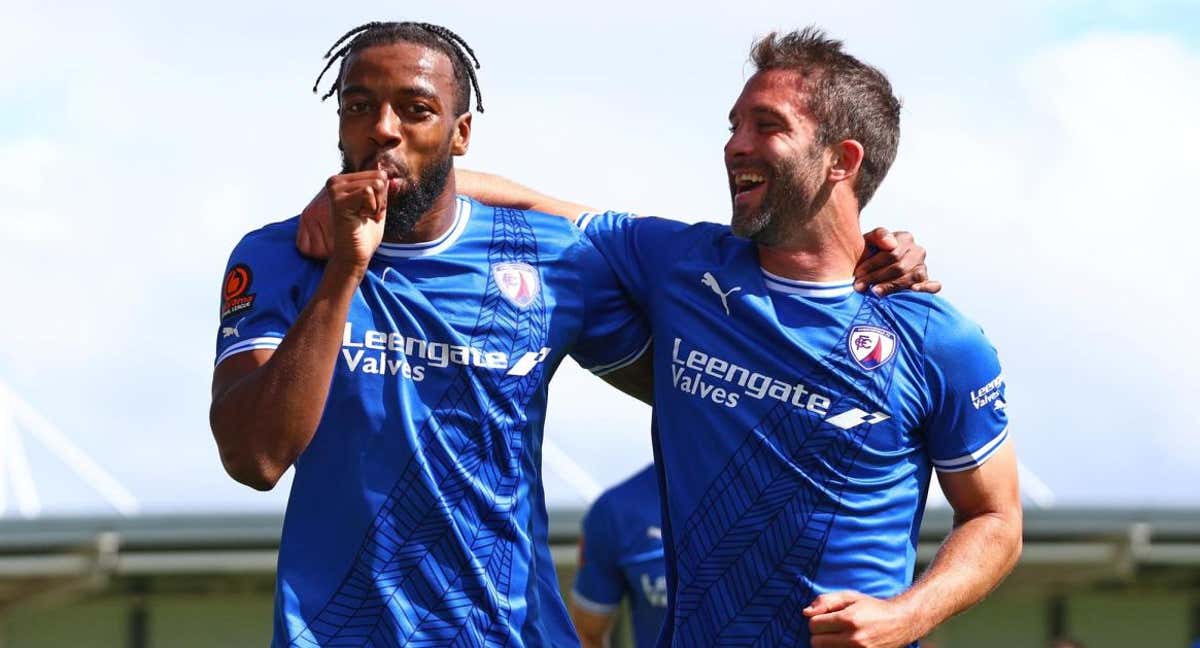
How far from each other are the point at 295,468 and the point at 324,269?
0.50 m

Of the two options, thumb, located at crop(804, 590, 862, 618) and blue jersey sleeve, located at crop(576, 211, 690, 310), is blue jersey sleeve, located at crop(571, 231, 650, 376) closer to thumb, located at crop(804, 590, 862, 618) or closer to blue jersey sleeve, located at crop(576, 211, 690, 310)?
blue jersey sleeve, located at crop(576, 211, 690, 310)

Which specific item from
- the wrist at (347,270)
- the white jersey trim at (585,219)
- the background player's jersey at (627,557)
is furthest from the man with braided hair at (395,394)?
the background player's jersey at (627,557)

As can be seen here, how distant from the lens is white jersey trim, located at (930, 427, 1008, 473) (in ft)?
16.0

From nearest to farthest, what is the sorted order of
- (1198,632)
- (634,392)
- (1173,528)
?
(634,392)
(1173,528)
(1198,632)

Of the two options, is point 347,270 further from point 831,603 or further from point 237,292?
point 831,603

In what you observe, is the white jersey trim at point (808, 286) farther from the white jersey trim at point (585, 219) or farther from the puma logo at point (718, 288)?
the white jersey trim at point (585, 219)

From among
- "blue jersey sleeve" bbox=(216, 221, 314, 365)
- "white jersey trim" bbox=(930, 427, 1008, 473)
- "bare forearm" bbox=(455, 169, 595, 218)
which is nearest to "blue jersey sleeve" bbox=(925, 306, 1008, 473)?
"white jersey trim" bbox=(930, 427, 1008, 473)

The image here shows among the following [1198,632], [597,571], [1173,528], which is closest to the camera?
[597,571]

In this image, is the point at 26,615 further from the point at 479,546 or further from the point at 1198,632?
the point at 479,546

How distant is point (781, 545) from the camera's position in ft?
15.8

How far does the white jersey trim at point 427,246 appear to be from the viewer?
15.7ft

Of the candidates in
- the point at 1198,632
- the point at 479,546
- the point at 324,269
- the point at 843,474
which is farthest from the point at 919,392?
the point at 1198,632

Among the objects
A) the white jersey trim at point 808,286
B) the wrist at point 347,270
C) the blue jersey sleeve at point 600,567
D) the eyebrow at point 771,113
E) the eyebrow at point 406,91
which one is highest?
the eyebrow at point 771,113

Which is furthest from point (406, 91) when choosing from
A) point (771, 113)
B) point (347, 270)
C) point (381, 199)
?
point (771, 113)
